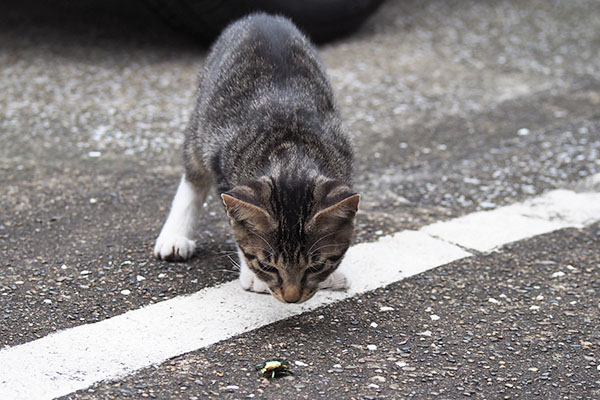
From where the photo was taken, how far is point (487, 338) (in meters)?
3.00

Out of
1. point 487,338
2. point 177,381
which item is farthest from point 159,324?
point 487,338

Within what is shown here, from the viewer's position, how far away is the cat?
281cm

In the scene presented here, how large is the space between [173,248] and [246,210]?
857mm

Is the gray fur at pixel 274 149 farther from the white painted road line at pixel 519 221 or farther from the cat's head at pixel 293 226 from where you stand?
the white painted road line at pixel 519 221

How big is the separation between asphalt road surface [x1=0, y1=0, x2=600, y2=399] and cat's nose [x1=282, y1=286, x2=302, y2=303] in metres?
0.16

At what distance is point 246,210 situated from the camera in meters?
2.78

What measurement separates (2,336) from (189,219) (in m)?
1.07

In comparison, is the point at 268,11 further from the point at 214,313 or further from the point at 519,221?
the point at 214,313

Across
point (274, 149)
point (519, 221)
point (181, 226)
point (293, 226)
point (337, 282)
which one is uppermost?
point (274, 149)

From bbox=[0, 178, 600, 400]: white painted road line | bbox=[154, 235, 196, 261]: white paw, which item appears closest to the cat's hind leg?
bbox=[154, 235, 196, 261]: white paw

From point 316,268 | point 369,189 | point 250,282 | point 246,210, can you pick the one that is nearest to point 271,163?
point 246,210

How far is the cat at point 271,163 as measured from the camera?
9.23 feet

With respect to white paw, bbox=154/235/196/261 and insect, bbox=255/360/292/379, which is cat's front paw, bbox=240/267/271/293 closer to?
white paw, bbox=154/235/196/261

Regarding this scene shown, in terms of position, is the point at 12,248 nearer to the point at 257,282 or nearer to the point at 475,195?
the point at 257,282
